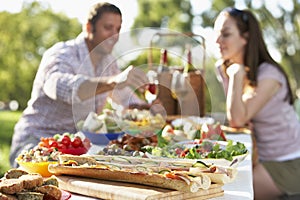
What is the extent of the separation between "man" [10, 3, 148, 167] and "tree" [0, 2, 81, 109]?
7117 millimetres

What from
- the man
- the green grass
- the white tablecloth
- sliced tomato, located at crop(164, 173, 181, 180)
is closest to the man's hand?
the man

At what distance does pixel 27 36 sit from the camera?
33.0ft

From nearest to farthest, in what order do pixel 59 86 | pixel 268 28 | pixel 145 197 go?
1. pixel 145 197
2. pixel 59 86
3. pixel 268 28

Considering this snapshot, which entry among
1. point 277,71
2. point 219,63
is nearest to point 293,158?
point 277,71

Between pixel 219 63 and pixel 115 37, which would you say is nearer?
pixel 115 37

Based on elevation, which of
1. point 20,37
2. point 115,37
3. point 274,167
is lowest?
point 274,167

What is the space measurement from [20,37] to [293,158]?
764 cm

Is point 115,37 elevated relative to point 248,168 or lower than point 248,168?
elevated

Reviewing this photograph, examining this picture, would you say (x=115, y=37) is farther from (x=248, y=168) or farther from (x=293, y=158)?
(x=293, y=158)

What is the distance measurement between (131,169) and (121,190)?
0.37 ft

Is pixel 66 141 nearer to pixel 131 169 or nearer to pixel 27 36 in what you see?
pixel 131 169

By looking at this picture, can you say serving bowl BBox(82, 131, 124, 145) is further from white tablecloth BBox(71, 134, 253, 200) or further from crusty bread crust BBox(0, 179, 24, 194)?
crusty bread crust BBox(0, 179, 24, 194)

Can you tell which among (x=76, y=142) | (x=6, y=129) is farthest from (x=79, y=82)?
(x=6, y=129)

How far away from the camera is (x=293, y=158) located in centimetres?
324
